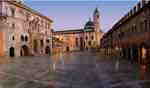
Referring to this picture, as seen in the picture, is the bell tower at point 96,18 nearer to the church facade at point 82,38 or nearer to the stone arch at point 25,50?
the church facade at point 82,38

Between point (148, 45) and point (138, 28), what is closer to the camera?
point (148, 45)

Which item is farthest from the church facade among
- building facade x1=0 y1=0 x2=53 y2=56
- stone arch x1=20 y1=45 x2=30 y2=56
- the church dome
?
stone arch x1=20 y1=45 x2=30 y2=56

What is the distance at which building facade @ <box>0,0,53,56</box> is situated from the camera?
29.0 meters

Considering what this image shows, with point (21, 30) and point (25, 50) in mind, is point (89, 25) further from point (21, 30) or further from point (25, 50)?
point (21, 30)

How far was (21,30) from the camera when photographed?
3453 centimetres

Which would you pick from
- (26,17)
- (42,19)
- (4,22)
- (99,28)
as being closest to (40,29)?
(42,19)

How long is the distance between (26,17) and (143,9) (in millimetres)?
28336

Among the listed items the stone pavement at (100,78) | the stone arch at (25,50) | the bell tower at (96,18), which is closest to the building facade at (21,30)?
the stone arch at (25,50)

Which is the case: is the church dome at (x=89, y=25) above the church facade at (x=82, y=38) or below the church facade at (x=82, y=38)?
above

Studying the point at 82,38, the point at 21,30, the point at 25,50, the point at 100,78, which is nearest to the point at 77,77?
the point at 100,78

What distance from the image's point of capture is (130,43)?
808 inches

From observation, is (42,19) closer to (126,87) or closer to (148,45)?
(148,45)

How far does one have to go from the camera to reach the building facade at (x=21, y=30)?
29000 mm

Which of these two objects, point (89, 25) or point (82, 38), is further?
point (89, 25)
